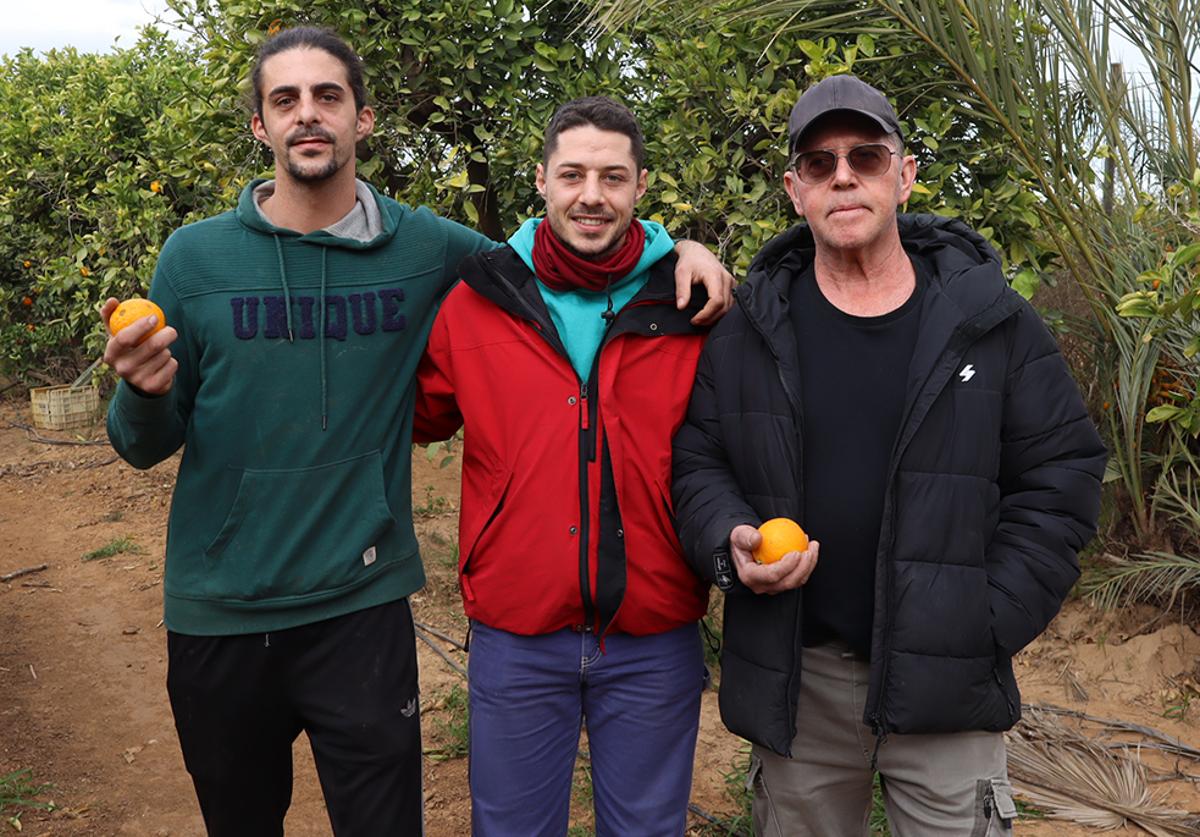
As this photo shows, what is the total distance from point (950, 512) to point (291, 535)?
148cm

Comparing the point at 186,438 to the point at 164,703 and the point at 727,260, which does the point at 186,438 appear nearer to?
the point at 727,260

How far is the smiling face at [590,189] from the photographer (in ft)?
8.39

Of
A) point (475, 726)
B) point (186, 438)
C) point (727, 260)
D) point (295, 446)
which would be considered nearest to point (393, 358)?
point (295, 446)

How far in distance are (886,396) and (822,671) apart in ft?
2.07

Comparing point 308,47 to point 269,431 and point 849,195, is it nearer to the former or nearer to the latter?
point 269,431

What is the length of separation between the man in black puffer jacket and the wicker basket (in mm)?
8827

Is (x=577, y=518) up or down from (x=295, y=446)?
down

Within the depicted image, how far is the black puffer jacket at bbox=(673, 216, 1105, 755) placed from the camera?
2.28m

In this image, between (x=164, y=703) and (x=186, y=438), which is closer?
(x=186, y=438)

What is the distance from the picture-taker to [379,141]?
196 inches

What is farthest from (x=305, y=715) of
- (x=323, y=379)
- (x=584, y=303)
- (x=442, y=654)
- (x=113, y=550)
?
(x=113, y=550)

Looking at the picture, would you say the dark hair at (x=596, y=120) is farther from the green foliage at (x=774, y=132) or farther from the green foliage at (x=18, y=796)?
the green foliage at (x=18, y=796)

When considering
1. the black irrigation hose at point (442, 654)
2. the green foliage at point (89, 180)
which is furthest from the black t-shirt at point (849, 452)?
the green foliage at point (89, 180)

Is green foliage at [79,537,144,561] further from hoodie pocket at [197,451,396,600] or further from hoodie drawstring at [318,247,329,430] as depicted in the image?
hoodie drawstring at [318,247,329,430]
